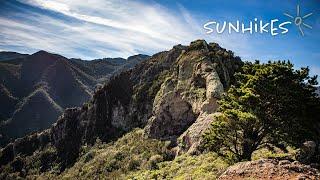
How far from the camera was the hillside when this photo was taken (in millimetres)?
35812

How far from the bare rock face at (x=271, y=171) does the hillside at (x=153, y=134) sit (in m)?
0.06

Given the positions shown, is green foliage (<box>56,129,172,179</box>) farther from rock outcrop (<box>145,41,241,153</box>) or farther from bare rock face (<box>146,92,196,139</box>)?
rock outcrop (<box>145,41,241,153</box>)

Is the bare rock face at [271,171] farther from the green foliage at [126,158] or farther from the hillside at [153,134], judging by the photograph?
the green foliage at [126,158]

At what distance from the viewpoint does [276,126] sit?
100 feet

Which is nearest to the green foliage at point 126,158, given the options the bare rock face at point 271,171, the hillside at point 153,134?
the hillside at point 153,134

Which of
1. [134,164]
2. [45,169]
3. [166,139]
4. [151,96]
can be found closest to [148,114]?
[151,96]

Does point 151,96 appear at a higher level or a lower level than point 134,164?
higher

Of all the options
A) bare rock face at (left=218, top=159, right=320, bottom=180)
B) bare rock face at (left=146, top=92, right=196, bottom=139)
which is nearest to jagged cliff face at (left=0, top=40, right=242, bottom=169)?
bare rock face at (left=146, top=92, right=196, bottom=139)

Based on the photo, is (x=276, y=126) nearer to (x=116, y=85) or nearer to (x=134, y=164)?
(x=134, y=164)

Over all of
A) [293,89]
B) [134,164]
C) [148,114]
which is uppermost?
[293,89]

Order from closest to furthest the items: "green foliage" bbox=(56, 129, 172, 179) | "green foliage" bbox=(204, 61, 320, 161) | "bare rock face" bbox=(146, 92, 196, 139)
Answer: "green foliage" bbox=(204, 61, 320, 161)
"green foliage" bbox=(56, 129, 172, 179)
"bare rock face" bbox=(146, 92, 196, 139)

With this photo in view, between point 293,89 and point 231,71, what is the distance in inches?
2056

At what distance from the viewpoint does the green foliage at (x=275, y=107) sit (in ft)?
99.5

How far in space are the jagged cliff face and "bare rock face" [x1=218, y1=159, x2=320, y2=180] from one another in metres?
29.7
